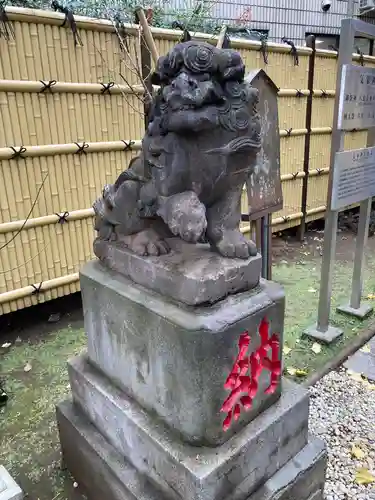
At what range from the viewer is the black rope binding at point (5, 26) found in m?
3.34

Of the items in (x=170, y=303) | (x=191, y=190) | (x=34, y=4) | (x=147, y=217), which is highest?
(x=34, y=4)

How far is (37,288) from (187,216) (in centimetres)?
286

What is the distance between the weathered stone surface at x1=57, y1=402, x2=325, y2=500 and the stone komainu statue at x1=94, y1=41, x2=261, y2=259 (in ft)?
3.78

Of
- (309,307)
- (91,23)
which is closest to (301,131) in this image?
(309,307)

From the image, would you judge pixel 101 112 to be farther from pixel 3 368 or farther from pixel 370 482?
pixel 370 482

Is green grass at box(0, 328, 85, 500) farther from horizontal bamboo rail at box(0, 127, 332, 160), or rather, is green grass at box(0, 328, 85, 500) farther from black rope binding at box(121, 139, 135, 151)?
black rope binding at box(121, 139, 135, 151)

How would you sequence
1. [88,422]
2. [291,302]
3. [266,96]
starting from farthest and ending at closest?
1. [291,302]
2. [266,96]
3. [88,422]

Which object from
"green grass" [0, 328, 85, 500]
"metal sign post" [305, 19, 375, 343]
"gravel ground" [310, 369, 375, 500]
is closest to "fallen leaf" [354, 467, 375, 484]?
"gravel ground" [310, 369, 375, 500]

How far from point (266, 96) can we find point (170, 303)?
79.5 inches

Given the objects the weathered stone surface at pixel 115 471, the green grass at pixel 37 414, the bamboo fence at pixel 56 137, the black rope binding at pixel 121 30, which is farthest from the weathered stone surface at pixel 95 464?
the black rope binding at pixel 121 30

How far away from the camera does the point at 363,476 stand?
252cm

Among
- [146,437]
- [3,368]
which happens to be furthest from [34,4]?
[146,437]

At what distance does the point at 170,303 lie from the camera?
187 cm

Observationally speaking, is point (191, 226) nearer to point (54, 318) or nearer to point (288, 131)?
point (54, 318)
